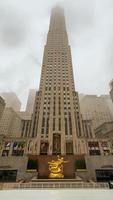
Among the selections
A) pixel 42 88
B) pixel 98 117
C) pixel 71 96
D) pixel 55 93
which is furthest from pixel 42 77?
pixel 98 117

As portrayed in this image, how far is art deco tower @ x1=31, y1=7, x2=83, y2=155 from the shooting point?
195 feet

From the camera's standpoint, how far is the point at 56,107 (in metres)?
70.3

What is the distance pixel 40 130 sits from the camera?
208 feet

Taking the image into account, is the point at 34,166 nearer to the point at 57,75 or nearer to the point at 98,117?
the point at 57,75

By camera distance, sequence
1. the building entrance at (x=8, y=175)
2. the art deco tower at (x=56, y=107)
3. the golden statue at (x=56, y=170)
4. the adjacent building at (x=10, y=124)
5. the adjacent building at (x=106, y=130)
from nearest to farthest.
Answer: the golden statue at (x=56, y=170) < the building entrance at (x=8, y=175) < the art deco tower at (x=56, y=107) < the adjacent building at (x=106, y=130) < the adjacent building at (x=10, y=124)

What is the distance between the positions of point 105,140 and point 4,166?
116 feet

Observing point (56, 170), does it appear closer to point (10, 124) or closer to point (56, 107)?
point (56, 107)

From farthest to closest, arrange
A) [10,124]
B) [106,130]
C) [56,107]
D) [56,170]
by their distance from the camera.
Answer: [10,124]
[106,130]
[56,107]
[56,170]

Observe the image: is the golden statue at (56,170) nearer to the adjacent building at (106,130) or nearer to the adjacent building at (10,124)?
the adjacent building at (106,130)

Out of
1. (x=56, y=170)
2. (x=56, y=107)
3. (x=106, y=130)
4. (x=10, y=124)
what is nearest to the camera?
(x=56, y=170)

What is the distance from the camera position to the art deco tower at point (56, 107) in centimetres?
5931
